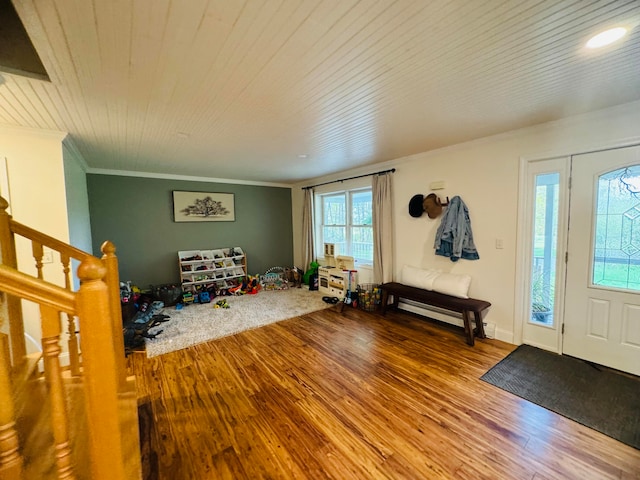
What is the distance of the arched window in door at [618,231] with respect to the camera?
7.73 feet

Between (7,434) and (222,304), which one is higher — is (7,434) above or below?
above

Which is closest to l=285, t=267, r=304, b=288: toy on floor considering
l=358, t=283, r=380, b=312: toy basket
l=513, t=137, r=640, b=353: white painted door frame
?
l=358, t=283, r=380, b=312: toy basket

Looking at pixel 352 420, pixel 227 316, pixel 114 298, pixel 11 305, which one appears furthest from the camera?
pixel 227 316

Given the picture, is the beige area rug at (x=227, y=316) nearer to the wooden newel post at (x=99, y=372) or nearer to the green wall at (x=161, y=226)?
the green wall at (x=161, y=226)

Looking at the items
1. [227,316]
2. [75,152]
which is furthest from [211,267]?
[75,152]

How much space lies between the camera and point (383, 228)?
14.3 feet

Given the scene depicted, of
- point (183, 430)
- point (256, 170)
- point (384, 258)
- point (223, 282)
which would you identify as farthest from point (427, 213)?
point (223, 282)

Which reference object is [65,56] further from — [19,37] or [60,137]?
[60,137]

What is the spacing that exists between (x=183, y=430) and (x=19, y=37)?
8.88 ft

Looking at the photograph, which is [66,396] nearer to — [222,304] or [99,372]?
[99,372]

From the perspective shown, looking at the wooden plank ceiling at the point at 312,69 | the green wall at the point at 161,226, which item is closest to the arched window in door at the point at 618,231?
the wooden plank ceiling at the point at 312,69

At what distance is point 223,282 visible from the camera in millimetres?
5438

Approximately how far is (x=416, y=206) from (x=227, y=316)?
3.29 m

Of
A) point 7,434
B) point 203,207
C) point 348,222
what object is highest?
point 203,207
